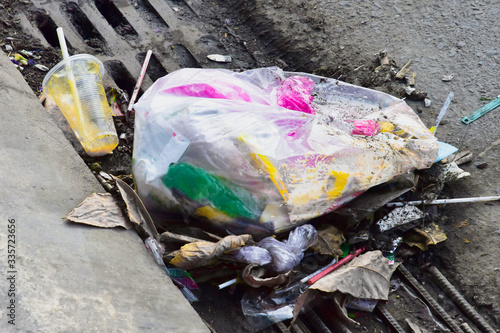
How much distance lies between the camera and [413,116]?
2205 millimetres

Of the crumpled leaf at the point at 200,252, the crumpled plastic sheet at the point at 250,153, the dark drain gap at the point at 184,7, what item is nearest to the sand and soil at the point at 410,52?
the dark drain gap at the point at 184,7

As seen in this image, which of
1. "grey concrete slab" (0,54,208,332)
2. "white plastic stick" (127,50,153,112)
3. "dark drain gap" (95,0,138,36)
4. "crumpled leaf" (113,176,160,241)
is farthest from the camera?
"dark drain gap" (95,0,138,36)

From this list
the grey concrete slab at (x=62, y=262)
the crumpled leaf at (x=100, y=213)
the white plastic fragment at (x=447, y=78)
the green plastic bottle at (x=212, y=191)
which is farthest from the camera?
the white plastic fragment at (x=447, y=78)

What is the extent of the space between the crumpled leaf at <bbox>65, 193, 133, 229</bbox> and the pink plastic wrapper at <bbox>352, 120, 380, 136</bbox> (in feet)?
3.62

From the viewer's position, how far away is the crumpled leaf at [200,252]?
5.24 feet

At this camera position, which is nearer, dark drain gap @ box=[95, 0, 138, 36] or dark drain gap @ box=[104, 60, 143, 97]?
dark drain gap @ box=[104, 60, 143, 97]

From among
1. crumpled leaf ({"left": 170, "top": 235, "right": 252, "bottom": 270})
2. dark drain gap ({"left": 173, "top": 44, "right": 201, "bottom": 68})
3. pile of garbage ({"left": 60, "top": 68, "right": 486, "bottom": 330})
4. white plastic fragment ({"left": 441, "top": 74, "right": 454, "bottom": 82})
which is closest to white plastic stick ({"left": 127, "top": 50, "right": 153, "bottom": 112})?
dark drain gap ({"left": 173, "top": 44, "right": 201, "bottom": 68})

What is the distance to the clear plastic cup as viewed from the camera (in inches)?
84.0

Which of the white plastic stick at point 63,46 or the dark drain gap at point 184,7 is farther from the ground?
the dark drain gap at point 184,7

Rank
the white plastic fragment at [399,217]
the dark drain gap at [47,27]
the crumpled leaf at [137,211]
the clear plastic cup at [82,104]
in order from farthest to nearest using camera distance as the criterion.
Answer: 1. the dark drain gap at [47,27]
2. the clear plastic cup at [82,104]
3. the white plastic fragment at [399,217]
4. the crumpled leaf at [137,211]

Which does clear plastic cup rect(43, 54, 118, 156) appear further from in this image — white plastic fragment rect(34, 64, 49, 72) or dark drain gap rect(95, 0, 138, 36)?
dark drain gap rect(95, 0, 138, 36)

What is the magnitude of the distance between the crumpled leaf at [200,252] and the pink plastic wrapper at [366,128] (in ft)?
2.70

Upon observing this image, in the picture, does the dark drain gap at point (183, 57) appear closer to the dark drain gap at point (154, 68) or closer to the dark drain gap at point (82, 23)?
the dark drain gap at point (154, 68)

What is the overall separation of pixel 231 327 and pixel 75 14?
2262mm
